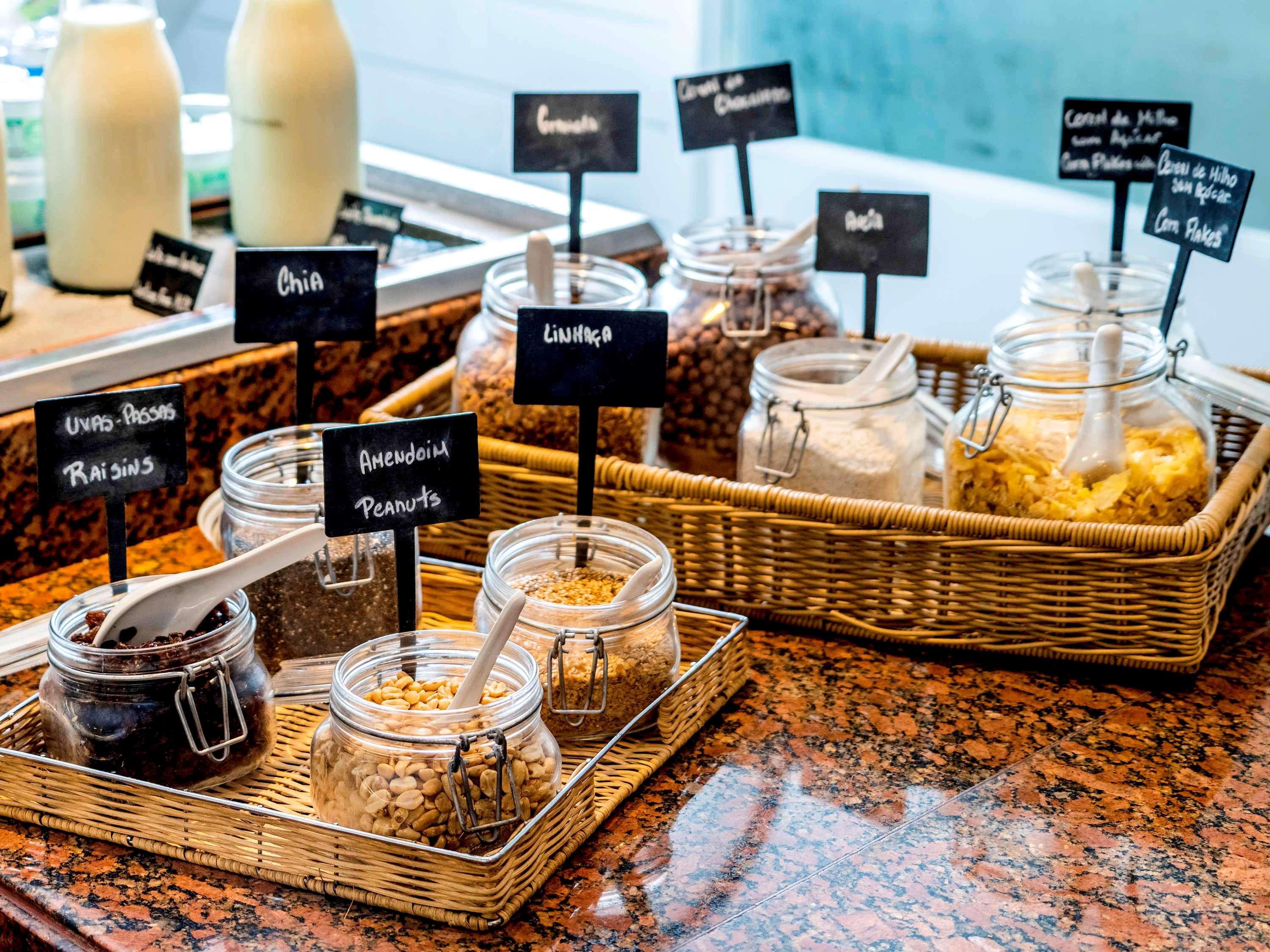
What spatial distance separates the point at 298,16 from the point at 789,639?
89 centimetres

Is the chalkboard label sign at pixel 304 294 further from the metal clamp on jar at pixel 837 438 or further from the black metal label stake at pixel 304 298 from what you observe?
the metal clamp on jar at pixel 837 438

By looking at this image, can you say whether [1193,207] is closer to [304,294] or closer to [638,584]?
[638,584]

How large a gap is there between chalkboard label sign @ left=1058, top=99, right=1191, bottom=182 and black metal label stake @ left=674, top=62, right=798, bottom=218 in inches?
A: 11.5

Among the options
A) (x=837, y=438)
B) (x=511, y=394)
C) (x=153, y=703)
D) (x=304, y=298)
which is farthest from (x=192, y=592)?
(x=837, y=438)

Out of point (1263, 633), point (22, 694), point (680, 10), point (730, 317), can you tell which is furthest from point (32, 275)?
point (680, 10)

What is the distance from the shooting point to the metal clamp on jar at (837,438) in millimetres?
1194

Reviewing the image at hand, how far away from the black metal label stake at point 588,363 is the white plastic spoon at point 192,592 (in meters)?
0.22

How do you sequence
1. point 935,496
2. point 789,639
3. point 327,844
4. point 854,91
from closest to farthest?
point 327,844 → point 789,639 → point 935,496 → point 854,91

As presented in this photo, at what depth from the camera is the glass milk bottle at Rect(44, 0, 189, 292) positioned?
1417 millimetres

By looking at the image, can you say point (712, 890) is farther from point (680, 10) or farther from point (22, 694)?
point (680, 10)

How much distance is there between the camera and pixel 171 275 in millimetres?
1411

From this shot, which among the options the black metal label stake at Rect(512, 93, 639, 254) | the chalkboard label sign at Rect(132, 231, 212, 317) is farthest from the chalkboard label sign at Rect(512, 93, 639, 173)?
the chalkboard label sign at Rect(132, 231, 212, 317)

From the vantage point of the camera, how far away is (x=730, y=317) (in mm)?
1371

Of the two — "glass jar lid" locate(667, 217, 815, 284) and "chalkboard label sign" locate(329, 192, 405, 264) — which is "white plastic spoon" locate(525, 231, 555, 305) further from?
"chalkboard label sign" locate(329, 192, 405, 264)
